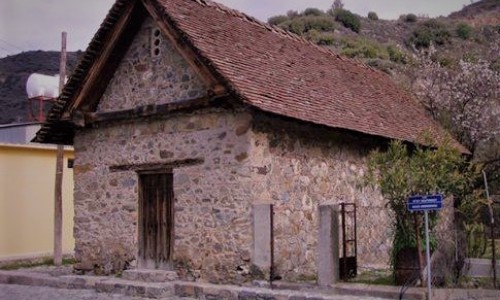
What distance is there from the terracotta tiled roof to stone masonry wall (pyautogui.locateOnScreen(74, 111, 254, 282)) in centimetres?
91

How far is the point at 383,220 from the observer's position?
15.0m

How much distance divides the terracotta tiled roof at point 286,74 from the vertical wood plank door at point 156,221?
2.72 meters

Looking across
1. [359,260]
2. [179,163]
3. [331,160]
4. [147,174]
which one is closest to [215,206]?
[179,163]

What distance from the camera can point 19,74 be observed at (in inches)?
1468

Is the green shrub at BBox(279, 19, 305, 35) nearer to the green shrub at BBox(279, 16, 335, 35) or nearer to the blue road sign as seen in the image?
the green shrub at BBox(279, 16, 335, 35)

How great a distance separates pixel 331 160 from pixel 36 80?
12.2 m

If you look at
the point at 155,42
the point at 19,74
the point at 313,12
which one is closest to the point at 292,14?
the point at 313,12

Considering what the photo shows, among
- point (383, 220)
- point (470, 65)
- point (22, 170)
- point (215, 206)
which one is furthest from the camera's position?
point (470, 65)

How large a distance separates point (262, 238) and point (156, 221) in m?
2.84

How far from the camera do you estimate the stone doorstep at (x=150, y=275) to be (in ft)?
39.0

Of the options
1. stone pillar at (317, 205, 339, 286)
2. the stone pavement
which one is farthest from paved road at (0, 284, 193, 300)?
stone pillar at (317, 205, 339, 286)

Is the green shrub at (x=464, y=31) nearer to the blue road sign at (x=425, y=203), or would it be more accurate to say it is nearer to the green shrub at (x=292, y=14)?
the green shrub at (x=292, y=14)

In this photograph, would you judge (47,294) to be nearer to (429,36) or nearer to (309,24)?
(309,24)

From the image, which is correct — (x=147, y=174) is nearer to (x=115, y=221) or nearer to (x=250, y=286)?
(x=115, y=221)
